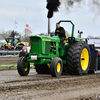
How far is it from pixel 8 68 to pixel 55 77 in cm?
500

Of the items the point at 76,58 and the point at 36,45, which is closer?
the point at 36,45

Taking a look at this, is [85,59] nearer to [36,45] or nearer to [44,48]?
[44,48]

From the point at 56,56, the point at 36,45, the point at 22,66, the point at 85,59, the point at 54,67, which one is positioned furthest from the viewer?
the point at 85,59

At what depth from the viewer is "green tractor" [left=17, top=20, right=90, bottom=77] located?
8.69 meters

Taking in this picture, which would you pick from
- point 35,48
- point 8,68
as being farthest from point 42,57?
point 8,68

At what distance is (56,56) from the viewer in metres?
9.53

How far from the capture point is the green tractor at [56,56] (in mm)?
8688

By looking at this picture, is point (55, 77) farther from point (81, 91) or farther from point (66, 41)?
point (81, 91)

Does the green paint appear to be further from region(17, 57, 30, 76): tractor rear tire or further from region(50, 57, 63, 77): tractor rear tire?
region(50, 57, 63, 77): tractor rear tire

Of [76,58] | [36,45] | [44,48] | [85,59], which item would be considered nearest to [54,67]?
[44,48]

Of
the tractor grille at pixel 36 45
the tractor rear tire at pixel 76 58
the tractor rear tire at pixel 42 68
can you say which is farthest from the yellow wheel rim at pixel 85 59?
the tractor grille at pixel 36 45

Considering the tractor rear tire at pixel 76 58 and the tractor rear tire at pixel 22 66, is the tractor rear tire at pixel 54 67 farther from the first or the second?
the tractor rear tire at pixel 22 66

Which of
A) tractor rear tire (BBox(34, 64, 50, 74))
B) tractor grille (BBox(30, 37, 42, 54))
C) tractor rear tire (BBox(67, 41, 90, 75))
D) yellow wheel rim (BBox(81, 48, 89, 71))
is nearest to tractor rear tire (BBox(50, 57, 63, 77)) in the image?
tractor grille (BBox(30, 37, 42, 54))

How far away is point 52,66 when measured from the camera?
8414 mm
